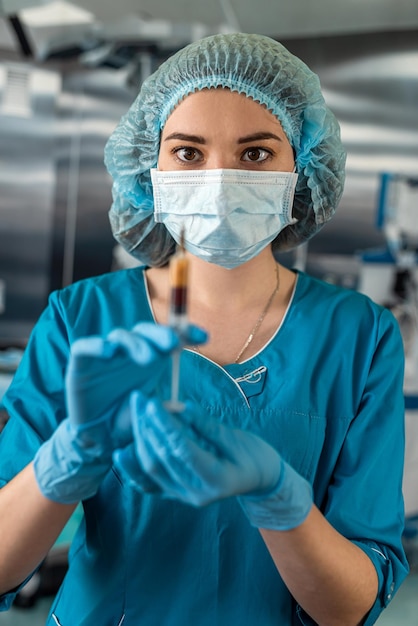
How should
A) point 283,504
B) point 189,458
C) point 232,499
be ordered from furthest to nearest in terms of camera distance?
point 232,499, point 283,504, point 189,458

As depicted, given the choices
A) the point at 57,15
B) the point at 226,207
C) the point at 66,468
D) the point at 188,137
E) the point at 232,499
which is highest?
the point at 57,15

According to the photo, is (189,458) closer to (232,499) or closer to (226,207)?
(232,499)

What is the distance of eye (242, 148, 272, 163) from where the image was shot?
3.76 ft

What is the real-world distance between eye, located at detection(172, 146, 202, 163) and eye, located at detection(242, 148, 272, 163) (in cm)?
8

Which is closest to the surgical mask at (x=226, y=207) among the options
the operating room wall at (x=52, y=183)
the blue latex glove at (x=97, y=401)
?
the blue latex glove at (x=97, y=401)

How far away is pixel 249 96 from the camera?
3.79ft

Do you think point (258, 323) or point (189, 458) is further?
point (258, 323)

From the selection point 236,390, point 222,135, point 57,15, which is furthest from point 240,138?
point 57,15

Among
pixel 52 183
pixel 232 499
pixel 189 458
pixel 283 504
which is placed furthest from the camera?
pixel 52 183

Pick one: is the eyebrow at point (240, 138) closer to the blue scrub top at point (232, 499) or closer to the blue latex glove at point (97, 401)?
the blue scrub top at point (232, 499)

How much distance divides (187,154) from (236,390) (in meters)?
0.41

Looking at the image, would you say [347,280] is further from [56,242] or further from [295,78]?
[295,78]

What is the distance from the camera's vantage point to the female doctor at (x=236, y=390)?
0.99m

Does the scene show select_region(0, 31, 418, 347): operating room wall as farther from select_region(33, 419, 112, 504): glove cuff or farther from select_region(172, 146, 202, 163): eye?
select_region(33, 419, 112, 504): glove cuff
